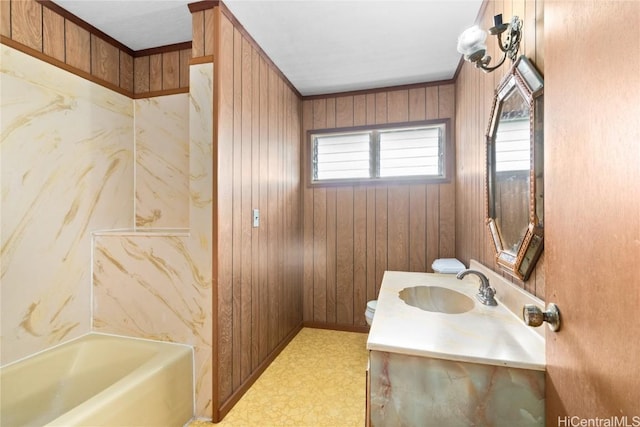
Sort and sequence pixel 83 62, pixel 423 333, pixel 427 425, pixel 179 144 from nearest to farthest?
pixel 427 425
pixel 423 333
pixel 83 62
pixel 179 144

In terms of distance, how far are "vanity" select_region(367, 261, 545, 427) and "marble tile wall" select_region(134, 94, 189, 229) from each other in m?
1.83

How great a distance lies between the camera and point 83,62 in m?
1.91

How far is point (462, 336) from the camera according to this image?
39.5 inches

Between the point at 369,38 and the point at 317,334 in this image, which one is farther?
the point at 317,334

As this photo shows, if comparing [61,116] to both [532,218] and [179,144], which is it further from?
[532,218]

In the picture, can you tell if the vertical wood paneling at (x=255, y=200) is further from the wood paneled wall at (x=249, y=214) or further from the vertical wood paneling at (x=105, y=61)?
the vertical wood paneling at (x=105, y=61)

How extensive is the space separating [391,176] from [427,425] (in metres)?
2.25

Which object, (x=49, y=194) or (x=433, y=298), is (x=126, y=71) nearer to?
(x=49, y=194)

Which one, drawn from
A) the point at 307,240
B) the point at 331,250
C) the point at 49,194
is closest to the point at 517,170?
the point at 331,250

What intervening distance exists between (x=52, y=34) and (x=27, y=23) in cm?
12

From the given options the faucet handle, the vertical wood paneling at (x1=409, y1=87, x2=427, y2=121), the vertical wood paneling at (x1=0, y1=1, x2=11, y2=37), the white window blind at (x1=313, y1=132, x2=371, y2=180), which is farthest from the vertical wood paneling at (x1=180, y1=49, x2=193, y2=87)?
the faucet handle

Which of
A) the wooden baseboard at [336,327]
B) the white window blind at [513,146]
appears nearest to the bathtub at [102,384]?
the wooden baseboard at [336,327]

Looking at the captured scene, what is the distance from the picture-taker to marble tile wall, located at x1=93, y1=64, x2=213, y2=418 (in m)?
1.66

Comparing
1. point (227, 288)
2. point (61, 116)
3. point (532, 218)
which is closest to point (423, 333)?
point (532, 218)
